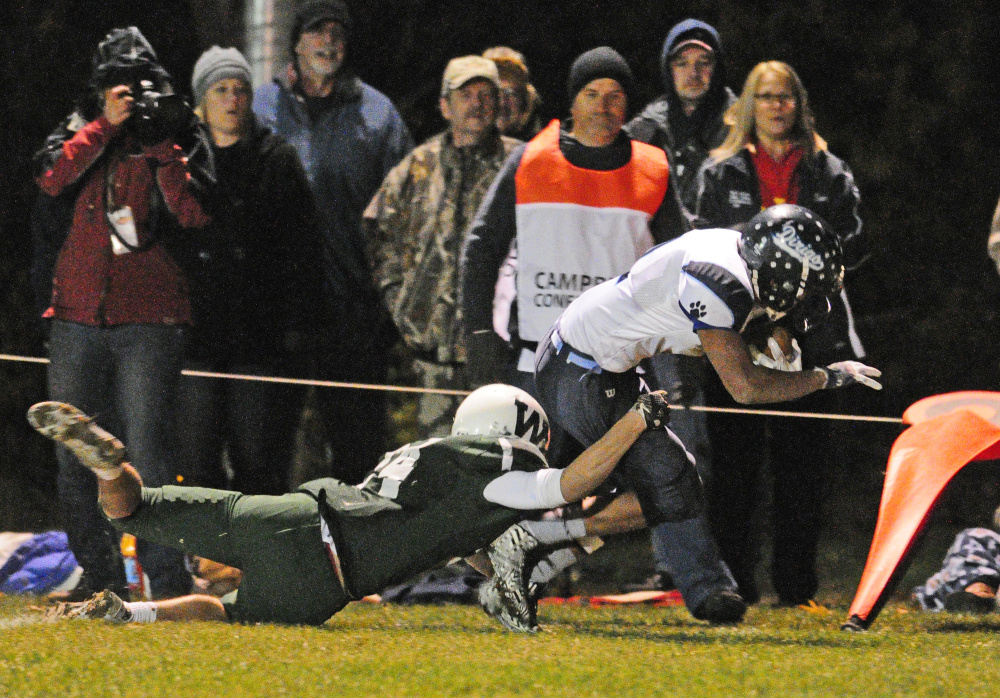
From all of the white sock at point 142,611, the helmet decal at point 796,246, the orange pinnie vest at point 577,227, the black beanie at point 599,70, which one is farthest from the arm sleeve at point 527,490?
the black beanie at point 599,70

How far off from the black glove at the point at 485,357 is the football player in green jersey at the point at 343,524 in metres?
1.33

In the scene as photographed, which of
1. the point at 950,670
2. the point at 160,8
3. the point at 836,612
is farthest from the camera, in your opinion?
the point at 160,8

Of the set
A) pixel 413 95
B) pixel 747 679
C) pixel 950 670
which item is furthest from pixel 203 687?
pixel 413 95

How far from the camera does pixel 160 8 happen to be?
1041cm

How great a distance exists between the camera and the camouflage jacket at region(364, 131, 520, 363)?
26.7ft

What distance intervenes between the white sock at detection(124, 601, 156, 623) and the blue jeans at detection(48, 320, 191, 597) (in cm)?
91

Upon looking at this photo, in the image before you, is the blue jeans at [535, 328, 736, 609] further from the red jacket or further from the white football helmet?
the red jacket

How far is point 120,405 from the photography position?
7.25 metres

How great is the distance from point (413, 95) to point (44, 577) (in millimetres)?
4285

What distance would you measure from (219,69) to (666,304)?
112 inches

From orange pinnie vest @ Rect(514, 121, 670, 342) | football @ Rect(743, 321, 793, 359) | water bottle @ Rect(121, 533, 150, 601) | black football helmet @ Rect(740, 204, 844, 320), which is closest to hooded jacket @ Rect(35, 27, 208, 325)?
water bottle @ Rect(121, 533, 150, 601)

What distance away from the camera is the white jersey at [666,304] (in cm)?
609

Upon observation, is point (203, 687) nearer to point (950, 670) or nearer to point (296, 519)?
point (296, 519)

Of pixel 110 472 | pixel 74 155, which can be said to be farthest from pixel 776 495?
pixel 74 155
